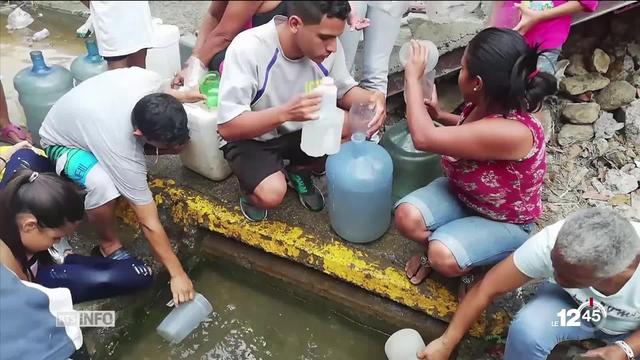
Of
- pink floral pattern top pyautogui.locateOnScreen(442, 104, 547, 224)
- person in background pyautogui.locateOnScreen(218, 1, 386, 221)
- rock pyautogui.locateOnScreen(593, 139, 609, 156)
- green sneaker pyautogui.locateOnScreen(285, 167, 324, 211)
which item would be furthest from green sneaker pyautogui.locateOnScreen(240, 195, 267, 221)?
rock pyautogui.locateOnScreen(593, 139, 609, 156)

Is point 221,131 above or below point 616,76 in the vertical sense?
above

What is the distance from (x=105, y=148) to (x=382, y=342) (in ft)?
5.08

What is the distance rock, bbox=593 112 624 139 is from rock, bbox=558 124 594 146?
39mm

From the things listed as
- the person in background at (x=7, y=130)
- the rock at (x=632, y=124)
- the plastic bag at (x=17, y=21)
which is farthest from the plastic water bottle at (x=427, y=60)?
the plastic bag at (x=17, y=21)

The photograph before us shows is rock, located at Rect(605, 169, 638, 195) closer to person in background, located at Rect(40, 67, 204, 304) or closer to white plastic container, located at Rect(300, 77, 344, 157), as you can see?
white plastic container, located at Rect(300, 77, 344, 157)

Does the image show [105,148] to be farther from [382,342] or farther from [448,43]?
[448,43]

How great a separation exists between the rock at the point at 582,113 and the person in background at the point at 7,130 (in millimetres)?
3231

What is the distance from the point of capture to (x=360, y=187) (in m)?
2.86

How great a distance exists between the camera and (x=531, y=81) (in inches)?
93.0

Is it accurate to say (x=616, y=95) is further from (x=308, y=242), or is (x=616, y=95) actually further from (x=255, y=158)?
(x=255, y=158)

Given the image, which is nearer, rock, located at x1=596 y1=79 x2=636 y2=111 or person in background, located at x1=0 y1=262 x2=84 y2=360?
person in background, located at x1=0 y1=262 x2=84 y2=360

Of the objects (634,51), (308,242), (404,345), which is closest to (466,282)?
(404,345)

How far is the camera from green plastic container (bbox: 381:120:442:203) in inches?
122

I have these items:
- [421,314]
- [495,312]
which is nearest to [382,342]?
[421,314]
